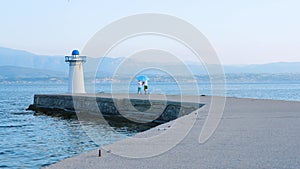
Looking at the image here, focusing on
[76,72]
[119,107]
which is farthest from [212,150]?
[76,72]

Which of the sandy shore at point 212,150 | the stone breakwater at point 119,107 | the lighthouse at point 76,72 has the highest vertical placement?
the lighthouse at point 76,72

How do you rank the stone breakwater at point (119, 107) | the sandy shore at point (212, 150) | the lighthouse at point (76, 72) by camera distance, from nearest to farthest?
1. the sandy shore at point (212, 150)
2. the stone breakwater at point (119, 107)
3. the lighthouse at point (76, 72)

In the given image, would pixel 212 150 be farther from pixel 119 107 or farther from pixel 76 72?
pixel 76 72

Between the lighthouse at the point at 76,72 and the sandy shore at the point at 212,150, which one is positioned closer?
the sandy shore at the point at 212,150

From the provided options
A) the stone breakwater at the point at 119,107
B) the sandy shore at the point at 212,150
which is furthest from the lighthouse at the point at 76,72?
the sandy shore at the point at 212,150

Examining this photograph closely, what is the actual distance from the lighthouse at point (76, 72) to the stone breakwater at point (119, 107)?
11.8 feet

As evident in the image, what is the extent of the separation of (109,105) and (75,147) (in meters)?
12.1

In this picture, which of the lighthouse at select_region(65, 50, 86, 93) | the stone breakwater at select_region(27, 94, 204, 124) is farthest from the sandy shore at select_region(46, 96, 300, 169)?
the lighthouse at select_region(65, 50, 86, 93)

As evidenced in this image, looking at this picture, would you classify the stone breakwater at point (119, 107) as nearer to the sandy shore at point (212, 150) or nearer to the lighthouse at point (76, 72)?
the lighthouse at point (76, 72)

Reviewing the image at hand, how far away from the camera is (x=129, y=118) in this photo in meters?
25.2

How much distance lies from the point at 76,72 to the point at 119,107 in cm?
1282

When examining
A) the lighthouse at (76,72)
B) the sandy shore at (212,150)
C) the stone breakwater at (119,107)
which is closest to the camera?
the sandy shore at (212,150)

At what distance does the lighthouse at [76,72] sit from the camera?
123 ft

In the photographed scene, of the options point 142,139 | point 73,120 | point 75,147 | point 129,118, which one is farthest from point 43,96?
point 142,139
